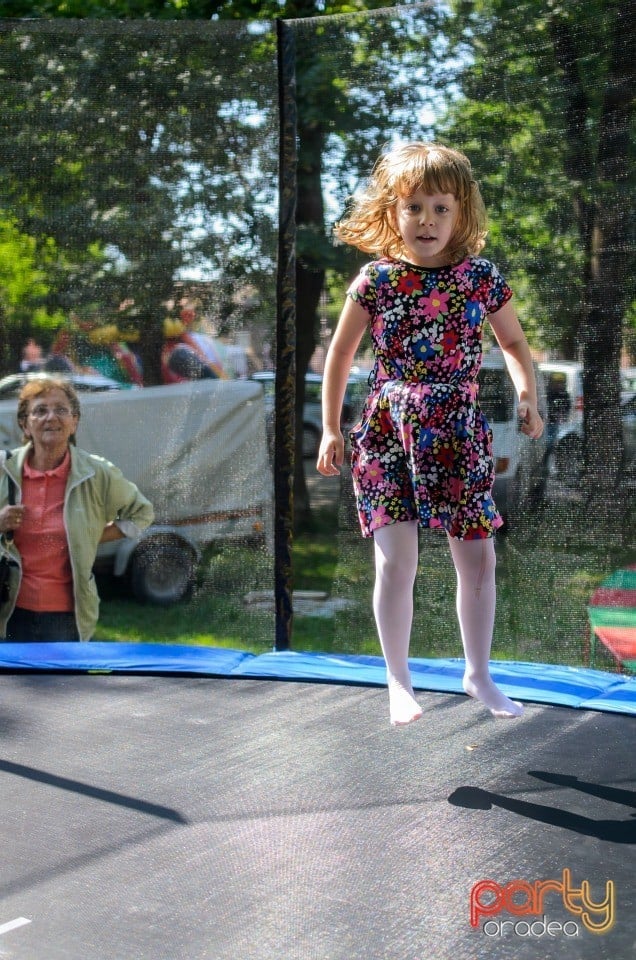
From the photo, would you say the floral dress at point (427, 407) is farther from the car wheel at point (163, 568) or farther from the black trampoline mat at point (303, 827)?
the car wheel at point (163, 568)

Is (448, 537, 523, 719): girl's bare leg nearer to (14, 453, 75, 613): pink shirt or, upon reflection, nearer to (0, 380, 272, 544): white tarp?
(0, 380, 272, 544): white tarp

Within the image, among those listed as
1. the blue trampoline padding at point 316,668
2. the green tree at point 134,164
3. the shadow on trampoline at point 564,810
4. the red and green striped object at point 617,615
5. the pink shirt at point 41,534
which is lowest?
the shadow on trampoline at point 564,810

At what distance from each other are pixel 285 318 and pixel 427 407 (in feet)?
3.03

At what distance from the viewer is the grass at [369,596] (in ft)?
7.86

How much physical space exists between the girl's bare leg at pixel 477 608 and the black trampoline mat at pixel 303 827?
0.39 ft

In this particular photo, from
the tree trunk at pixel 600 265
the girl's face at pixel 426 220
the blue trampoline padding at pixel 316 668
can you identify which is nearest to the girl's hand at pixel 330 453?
the girl's face at pixel 426 220

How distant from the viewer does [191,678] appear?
237 cm

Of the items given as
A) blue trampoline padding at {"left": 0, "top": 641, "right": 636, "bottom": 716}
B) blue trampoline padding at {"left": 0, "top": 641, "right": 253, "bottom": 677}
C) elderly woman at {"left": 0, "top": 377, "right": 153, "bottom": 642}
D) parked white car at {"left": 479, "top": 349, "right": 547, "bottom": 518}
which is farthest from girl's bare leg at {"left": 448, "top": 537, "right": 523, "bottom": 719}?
elderly woman at {"left": 0, "top": 377, "right": 153, "bottom": 642}

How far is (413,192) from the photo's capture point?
1803 mm

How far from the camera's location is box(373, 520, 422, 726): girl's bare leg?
5.96ft

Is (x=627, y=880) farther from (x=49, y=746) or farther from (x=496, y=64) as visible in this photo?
(x=496, y=64)

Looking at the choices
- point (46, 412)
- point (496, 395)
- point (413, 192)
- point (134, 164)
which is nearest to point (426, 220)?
point (413, 192)

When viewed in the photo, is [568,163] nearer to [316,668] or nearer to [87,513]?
[316,668]

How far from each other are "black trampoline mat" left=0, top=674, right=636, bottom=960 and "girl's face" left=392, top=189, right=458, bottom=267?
853 millimetres
